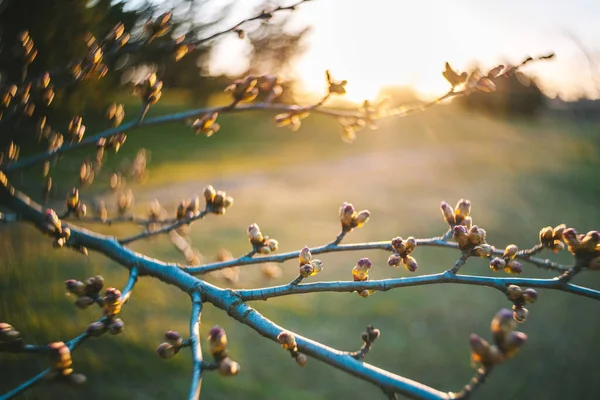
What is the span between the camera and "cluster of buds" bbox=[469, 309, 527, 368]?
2.38ft

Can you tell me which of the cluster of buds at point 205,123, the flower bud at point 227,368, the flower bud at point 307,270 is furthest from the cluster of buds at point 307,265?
the cluster of buds at point 205,123

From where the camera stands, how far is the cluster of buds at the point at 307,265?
1184mm

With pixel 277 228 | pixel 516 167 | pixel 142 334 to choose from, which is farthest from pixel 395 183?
pixel 142 334

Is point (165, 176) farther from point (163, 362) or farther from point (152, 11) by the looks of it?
point (152, 11)

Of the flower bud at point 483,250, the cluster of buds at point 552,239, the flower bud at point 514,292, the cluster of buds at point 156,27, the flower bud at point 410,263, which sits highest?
the cluster of buds at point 156,27

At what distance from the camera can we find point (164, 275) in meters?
1.44

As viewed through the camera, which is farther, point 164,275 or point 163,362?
point 163,362

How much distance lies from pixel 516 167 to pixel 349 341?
39.8 ft

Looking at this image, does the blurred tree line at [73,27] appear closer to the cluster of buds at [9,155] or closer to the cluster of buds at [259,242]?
the cluster of buds at [9,155]

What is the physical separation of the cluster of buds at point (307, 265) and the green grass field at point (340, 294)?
1705 mm

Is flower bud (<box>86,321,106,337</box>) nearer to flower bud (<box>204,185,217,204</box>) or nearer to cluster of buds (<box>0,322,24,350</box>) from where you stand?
cluster of buds (<box>0,322,24,350</box>)

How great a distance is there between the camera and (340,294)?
6.00m

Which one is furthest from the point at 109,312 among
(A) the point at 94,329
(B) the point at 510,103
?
→ (B) the point at 510,103

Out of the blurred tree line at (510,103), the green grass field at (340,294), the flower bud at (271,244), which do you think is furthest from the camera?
the blurred tree line at (510,103)
